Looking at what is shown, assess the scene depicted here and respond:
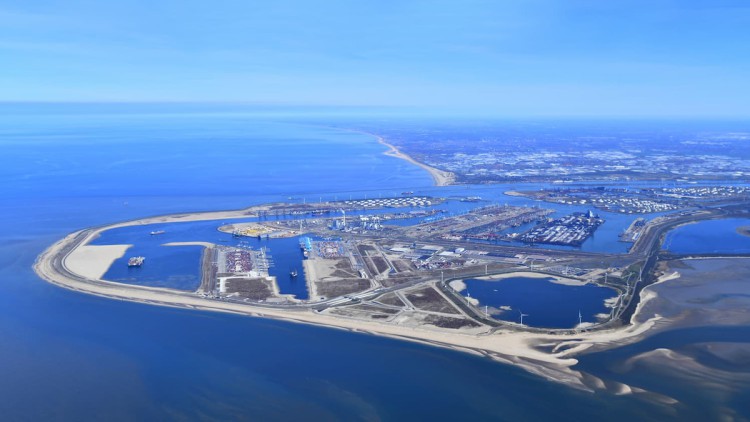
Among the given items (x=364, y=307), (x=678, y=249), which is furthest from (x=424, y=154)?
(x=364, y=307)

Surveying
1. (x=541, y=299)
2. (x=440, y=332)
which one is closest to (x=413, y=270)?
(x=541, y=299)

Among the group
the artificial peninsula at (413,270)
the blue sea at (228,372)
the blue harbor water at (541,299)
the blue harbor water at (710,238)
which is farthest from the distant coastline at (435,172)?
the blue harbor water at (541,299)

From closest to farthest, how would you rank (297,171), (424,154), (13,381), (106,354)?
(13,381) → (106,354) → (297,171) → (424,154)

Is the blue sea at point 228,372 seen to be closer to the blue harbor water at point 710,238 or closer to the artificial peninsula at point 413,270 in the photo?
the artificial peninsula at point 413,270

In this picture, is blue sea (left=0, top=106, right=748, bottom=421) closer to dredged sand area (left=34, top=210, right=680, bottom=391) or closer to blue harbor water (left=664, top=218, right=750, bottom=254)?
dredged sand area (left=34, top=210, right=680, bottom=391)

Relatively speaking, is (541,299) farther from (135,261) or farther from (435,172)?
(435,172)

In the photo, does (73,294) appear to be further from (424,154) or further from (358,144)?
(358,144)
